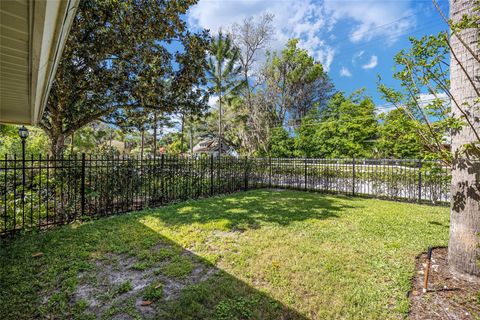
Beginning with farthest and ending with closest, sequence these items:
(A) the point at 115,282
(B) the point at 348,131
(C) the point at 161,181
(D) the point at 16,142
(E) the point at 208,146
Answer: (E) the point at 208,146 < (B) the point at 348,131 < (D) the point at 16,142 < (C) the point at 161,181 < (A) the point at 115,282

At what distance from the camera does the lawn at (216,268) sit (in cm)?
240

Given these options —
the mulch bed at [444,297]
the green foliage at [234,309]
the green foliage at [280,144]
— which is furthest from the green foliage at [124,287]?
the green foliage at [280,144]

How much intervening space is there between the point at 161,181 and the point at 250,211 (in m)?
2.96

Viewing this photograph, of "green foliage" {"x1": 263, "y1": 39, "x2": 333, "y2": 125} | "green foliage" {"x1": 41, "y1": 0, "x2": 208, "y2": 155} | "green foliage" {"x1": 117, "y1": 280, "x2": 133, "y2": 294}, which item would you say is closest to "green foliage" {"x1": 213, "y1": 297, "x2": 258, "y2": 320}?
"green foliage" {"x1": 117, "y1": 280, "x2": 133, "y2": 294}

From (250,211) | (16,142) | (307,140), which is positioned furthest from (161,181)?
(307,140)

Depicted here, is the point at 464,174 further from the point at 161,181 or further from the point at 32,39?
the point at 161,181

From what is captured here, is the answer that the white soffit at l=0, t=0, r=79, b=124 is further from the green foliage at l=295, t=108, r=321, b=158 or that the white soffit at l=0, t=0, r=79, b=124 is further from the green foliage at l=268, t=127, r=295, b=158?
the green foliage at l=268, t=127, r=295, b=158

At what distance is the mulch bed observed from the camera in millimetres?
2240

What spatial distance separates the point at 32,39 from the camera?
166 centimetres

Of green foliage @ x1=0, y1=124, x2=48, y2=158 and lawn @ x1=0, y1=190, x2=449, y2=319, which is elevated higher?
green foliage @ x1=0, y1=124, x2=48, y2=158

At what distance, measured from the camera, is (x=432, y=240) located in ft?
13.4

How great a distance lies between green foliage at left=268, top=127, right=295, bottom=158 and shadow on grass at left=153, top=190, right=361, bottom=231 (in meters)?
17.3

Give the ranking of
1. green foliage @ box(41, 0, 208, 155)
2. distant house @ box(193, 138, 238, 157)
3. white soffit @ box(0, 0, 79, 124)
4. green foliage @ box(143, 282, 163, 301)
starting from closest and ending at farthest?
white soffit @ box(0, 0, 79, 124), green foliage @ box(143, 282, 163, 301), green foliage @ box(41, 0, 208, 155), distant house @ box(193, 138, 238, 157)

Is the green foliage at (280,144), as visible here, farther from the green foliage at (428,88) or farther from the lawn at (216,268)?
the green foliage at (428,88)
